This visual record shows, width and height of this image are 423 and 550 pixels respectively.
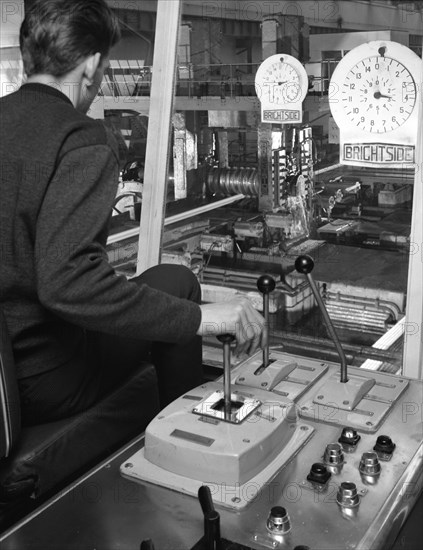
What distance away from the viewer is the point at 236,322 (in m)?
1.52

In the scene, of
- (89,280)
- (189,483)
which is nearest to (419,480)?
(189,483)

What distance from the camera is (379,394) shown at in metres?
1.87

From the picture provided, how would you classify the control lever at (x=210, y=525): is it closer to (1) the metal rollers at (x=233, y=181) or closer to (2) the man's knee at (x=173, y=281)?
(2) the man's knee at (x=173, y=281)

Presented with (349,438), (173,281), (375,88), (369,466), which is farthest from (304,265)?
(375,88)

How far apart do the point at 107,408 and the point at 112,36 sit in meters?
0.88

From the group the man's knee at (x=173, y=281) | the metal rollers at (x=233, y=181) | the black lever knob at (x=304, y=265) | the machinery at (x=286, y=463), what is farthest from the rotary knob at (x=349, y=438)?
the metal rollers at (x=233, y=181)

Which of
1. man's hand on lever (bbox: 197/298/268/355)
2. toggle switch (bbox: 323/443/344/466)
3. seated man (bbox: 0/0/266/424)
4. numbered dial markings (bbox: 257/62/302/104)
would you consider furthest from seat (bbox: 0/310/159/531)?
numbered dial markings (bbox: 257/62/302/104)

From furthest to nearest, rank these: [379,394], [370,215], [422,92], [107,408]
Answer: [370,215], [422,92], [379,394], [107,408]

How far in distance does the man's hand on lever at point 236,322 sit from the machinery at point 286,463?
32 millimetres

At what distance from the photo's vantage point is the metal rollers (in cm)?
254

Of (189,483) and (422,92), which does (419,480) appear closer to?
(189,483)

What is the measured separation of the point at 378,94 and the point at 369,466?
123 centimetres

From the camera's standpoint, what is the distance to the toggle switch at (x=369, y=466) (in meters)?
1.46

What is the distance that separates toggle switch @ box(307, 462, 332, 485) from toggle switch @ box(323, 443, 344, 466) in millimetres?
47
